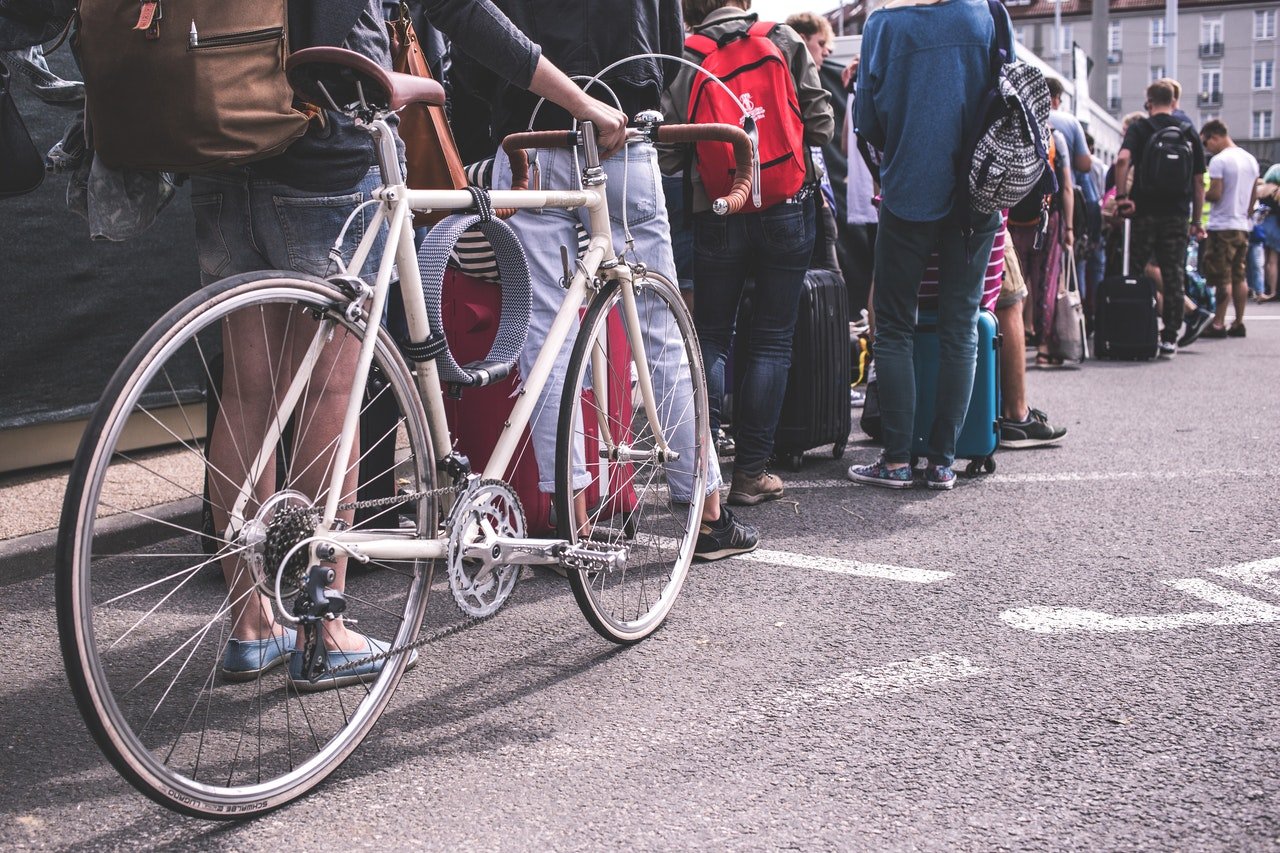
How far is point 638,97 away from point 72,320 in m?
2.85

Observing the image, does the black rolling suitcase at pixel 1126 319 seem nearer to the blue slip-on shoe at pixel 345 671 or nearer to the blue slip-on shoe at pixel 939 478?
the blue slip-on shoe at pixel 939 478

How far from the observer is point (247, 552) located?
2.26 m

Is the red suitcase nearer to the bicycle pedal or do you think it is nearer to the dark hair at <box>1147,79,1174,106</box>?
the bicycle pedal

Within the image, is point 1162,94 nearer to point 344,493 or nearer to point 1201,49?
point 344,493

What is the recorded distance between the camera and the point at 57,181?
205 inches

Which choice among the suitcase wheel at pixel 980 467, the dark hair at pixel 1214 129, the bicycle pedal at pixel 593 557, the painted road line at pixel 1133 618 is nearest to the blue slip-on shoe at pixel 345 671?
the bicycle pedal at pixel 593 557

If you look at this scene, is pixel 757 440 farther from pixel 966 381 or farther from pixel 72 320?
pixel 72 320

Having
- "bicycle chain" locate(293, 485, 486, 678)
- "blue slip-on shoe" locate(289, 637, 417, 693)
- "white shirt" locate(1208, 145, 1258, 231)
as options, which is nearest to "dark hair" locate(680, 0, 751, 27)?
"bicycle chain" locate(293, 485, 486, 678)

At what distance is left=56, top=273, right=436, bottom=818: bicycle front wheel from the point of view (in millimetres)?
2016

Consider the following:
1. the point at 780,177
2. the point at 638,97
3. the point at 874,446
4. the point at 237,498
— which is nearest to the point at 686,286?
the point at 874,446

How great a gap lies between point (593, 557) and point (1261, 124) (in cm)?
9605

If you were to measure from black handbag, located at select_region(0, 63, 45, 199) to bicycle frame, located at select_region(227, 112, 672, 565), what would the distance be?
103cm

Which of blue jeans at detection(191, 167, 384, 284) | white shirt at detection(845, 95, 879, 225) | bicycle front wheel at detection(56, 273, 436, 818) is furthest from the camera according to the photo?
white shirt at detection(845, 95, 879, 225)

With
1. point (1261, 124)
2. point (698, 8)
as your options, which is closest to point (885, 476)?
point (698, 8)
